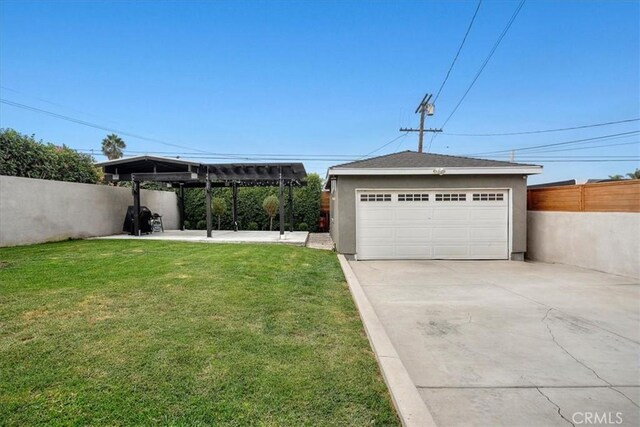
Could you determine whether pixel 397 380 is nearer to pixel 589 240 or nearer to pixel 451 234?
pixel 451 234

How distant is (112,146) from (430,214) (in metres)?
37.3

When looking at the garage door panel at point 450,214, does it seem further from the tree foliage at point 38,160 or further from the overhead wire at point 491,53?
the tree foliage at point 38,160

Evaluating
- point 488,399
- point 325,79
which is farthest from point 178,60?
point 488,399

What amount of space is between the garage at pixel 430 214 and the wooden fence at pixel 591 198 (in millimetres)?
639

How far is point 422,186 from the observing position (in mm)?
9570

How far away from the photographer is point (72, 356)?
2906 millimetres

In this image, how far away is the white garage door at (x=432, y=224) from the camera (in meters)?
9.57

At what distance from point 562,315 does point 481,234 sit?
17.4ft

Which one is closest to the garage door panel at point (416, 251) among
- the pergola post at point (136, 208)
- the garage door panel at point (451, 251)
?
the garage door panel at point (451, 251)

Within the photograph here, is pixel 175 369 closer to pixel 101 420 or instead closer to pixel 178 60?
pixel 101 420

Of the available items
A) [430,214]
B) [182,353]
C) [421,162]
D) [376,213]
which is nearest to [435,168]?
[421,162]

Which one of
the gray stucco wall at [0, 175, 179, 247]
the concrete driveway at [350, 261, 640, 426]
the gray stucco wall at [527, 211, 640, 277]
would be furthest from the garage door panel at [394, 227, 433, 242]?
the gray stucco wall at [0, 175, 179, 247]

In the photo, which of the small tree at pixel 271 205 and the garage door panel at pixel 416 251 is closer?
the garage door panel at pixel 416 251

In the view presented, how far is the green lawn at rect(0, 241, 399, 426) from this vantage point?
2.21 metres
